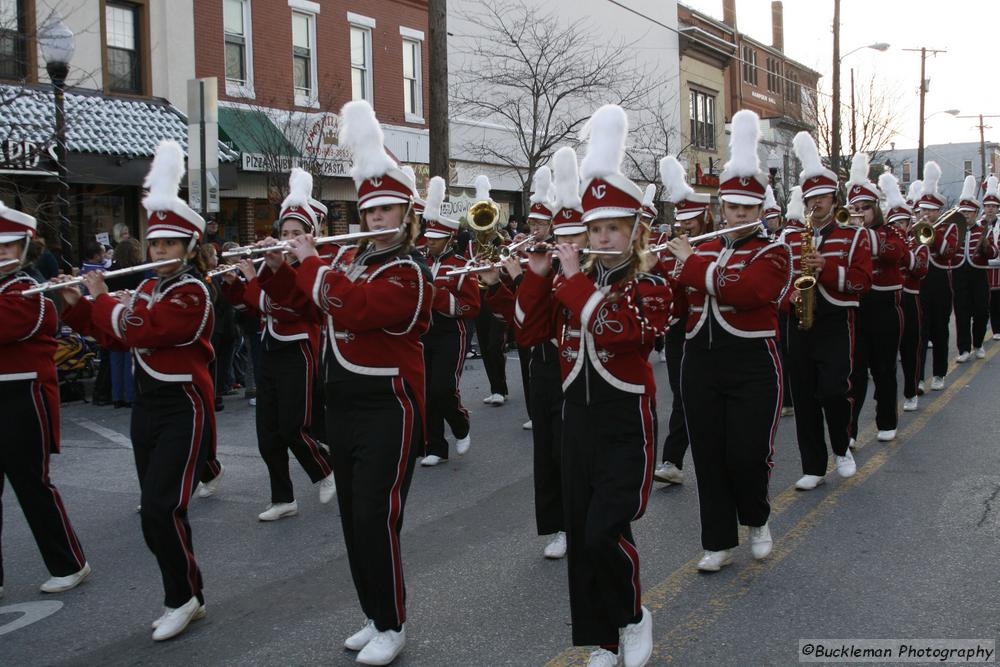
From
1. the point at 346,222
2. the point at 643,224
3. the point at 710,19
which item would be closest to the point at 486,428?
the point at 643,224

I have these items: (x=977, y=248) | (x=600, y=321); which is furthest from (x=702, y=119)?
(x=600, y=321)

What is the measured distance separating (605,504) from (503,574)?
177 centimetres

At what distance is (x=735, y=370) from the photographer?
5.68 m

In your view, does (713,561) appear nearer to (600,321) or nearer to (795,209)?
(600,321)

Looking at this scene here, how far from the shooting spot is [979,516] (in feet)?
21.9

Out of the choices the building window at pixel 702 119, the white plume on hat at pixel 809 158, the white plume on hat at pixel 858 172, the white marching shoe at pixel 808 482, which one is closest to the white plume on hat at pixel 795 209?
the white plume on hat at pixel 858 172

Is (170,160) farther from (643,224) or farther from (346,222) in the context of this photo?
(346,222)

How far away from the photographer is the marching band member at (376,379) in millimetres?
4527

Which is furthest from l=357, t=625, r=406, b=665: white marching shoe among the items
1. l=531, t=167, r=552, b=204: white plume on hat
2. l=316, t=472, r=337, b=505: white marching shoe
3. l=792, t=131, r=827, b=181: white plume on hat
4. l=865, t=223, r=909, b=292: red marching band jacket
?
l=865, t=223, r=909, b=292: red marching band jacket

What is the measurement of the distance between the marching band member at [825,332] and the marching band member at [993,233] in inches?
292

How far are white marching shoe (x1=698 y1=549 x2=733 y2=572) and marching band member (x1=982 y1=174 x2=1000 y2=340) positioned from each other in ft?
33.6

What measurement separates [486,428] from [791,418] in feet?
10.5

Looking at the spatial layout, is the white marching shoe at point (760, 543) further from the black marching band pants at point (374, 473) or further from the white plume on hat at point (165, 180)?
the white plume on hat at point (165, 180)

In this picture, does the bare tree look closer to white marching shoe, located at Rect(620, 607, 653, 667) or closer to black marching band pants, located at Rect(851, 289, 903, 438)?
black marching band pants, located at Rect(851, 289, 903, 438)
